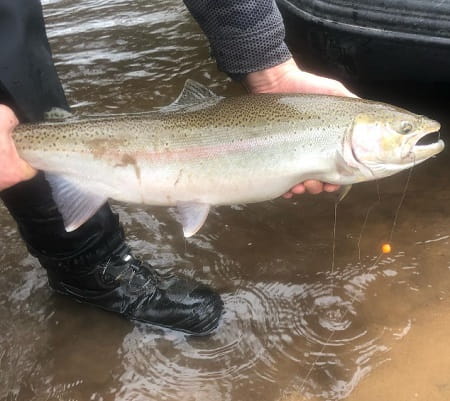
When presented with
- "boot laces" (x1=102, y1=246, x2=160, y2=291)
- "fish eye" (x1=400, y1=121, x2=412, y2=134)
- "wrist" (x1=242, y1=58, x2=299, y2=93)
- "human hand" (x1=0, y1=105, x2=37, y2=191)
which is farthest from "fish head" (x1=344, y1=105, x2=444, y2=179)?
"human hand" (x1=0, y1=105, x2=37, y2=191)

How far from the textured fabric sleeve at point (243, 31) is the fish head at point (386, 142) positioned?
53 centimetres

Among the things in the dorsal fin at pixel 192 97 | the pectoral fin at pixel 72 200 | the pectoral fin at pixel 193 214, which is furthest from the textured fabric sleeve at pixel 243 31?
the pectoral fin at pixel 72 200

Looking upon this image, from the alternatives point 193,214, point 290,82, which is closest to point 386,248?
point 290,82

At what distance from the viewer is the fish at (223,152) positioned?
2.03m

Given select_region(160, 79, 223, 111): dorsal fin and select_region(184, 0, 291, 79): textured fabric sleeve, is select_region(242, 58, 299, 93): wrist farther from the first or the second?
select_region(160, 79, 223, 111): dorsal fin

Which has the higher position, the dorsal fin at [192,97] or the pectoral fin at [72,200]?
the dorsal fin at [192,97]

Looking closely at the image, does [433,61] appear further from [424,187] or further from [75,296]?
[75,296]

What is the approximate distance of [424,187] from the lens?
2867mm

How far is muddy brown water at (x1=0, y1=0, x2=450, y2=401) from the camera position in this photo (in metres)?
2.09

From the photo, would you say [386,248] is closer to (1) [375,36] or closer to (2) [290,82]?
(2) [290,82]

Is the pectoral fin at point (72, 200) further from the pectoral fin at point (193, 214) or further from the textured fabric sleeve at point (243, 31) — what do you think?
the textured fabric sleeve at point (243, 31)

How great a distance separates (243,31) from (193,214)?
0.80m

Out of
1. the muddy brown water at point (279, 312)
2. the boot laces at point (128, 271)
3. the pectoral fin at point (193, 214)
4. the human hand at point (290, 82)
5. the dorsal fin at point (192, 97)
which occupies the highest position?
the dorsal fin at point (192, 97)

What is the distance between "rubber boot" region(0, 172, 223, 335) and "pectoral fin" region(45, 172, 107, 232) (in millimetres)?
120
